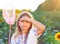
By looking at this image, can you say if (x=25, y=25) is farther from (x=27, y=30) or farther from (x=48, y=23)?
(x=48, y=23)

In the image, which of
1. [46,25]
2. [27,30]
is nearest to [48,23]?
[46,25]

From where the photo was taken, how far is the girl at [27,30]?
2.96 feet

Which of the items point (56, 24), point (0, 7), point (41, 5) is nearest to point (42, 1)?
point (41, 5)

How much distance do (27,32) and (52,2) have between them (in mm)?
254

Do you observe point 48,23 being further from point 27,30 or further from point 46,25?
point 27,30

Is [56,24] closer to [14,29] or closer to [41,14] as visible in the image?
[41,14]

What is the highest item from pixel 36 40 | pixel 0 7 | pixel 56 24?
pixel 0 7

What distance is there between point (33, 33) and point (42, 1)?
0.22 meters

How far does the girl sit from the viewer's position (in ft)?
2.96

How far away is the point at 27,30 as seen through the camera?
92 cm

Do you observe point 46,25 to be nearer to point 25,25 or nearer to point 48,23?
point 48,23

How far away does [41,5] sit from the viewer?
93 centimetres

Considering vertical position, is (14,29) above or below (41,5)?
below

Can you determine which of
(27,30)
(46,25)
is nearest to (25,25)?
(27,30)
